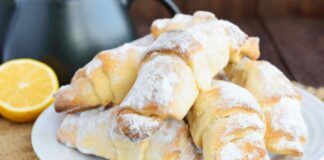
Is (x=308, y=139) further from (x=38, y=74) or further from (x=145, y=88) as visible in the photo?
(x=38, y=74)

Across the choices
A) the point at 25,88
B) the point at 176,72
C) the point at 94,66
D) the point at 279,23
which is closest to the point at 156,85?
the point at 176,72

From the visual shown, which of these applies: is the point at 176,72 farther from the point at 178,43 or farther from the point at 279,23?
the point at 279,23

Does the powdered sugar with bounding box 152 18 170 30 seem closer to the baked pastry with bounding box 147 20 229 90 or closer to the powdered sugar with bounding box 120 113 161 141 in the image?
the baked pastry with bounding box 147 20 229 90

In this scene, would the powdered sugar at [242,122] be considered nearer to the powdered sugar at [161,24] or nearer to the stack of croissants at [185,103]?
the stack of croissants at [185,103]

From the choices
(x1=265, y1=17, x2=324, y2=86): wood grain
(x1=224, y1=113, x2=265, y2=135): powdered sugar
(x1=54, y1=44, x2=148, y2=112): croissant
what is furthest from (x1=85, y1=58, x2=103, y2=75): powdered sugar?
(x1=265, y1=17, x2=324, y2=86): wood grain

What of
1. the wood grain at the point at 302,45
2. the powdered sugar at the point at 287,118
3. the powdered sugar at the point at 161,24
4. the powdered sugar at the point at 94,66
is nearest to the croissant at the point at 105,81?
the powdered sugar at the point at 94,66

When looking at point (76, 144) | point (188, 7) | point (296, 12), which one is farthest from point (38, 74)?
point (296, 12)
